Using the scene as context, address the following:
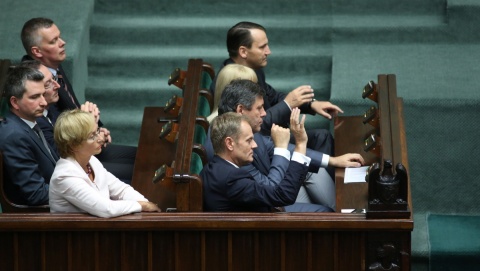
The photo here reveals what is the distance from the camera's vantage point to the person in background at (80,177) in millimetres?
4609

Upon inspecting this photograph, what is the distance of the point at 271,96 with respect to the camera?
20.9 ft

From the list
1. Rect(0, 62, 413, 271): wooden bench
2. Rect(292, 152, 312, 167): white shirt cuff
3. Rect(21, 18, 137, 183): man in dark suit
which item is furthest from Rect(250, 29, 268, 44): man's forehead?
Rect(0, 62, 413, 271): wooden bench

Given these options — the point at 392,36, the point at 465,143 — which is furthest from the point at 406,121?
the point at 392,36

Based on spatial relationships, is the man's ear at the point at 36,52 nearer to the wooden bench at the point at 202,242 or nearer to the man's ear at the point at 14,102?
the man's ear at the point at 14,102

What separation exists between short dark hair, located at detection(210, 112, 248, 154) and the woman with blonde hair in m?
0.79

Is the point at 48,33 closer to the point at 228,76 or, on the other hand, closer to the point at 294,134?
the point at 228,76

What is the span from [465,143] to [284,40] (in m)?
1.49

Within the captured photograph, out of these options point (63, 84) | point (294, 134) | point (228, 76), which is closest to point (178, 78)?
point (228, 76)

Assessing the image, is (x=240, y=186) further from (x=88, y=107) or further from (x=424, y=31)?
(x=424, y=31)

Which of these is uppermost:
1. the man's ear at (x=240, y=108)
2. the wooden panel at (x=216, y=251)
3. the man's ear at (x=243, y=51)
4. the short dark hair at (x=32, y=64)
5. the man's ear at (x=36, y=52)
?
the man's ear at (x=243, y=51)

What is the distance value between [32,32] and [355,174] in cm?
180

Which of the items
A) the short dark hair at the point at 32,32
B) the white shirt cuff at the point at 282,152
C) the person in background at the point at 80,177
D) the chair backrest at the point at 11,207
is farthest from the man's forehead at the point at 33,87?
the white shirt cuff at the point at 282,152

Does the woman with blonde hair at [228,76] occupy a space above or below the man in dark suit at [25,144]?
above

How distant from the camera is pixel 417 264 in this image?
5727 millimetres
